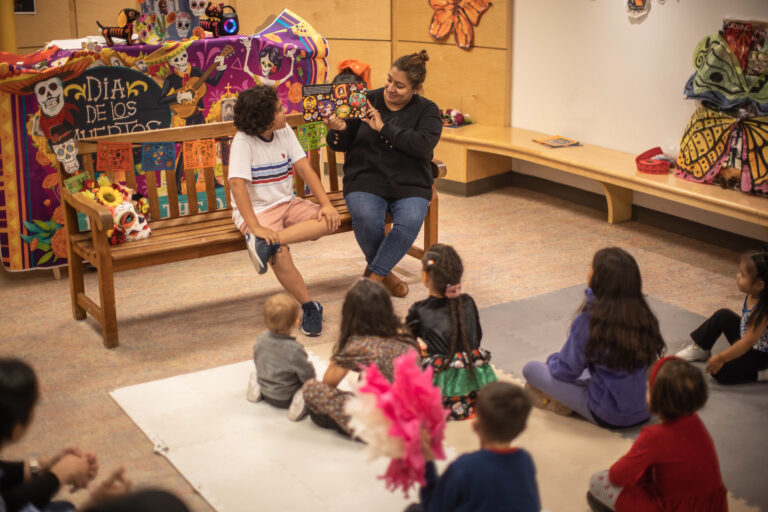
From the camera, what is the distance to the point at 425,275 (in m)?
3.32

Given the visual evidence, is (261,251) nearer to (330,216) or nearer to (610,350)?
(330,216)

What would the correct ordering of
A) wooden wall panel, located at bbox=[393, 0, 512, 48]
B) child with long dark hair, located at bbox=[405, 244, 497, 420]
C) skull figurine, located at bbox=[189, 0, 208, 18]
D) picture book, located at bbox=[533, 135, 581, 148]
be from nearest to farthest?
child with long dark hair, located at bbox=[405, 244, 497, 420], skull figurine, located at bbox=[189, 0, 208, 18], picture book, located at bbox=[533, 135, 581, 148], wooden wall panel, located at bbox=[393, 0, 512, 48]

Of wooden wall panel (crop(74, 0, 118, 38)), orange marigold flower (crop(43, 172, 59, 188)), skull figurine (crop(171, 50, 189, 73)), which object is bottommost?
orange marigold flower (crop(43, 172, 59, 188))

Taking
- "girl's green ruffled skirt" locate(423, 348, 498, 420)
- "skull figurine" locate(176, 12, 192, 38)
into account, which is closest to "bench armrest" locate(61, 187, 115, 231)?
"girl's green ruffled skirt" locate(423, 348, 498, 420)

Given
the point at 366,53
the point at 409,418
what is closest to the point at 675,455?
the point at 409,418

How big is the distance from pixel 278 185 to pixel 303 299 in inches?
23.4

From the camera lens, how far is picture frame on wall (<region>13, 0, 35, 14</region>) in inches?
274

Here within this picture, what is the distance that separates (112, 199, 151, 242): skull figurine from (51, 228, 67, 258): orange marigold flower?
914 millimetres

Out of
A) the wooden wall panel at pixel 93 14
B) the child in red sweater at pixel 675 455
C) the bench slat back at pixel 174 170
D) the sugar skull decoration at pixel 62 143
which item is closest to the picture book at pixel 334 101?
the bench slat back at pixel 174 170

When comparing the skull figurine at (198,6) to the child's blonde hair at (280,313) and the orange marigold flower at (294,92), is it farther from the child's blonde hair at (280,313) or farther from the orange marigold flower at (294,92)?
the child's blonde hair at (280,313)

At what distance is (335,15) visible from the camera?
7.24 m

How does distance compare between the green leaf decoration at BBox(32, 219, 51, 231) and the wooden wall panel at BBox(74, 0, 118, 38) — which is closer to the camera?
the green leaf decoration at BBox(32, 219, 51, 231)

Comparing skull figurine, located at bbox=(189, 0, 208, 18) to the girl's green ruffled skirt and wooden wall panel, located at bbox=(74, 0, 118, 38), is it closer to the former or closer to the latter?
wooden wall panel, located at bbox=(74, 0, 118, 38)

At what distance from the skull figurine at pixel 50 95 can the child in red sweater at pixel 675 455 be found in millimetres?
3583
